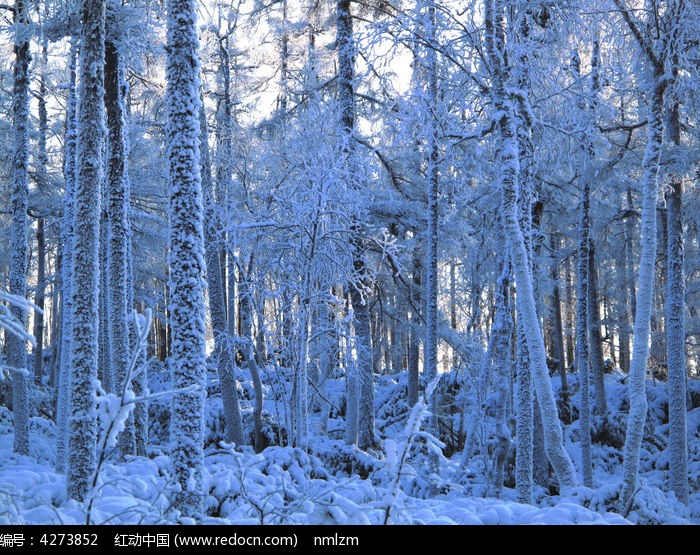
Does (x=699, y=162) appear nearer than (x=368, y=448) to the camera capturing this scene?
Yes

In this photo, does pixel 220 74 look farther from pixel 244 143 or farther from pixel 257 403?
pixel 257 403

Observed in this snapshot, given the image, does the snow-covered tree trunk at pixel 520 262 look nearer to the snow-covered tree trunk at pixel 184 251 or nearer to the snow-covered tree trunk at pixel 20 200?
the snow-covered tree trunk at pixel 184 251

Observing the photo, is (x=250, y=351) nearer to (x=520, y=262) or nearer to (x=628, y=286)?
(x=520, y=262)

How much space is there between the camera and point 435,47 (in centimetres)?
796

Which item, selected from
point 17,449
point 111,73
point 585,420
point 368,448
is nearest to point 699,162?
point 585,420

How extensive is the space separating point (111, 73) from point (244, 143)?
5.40 metres

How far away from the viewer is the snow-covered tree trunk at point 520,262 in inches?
290

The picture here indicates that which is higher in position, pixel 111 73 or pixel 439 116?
pixel 111 73

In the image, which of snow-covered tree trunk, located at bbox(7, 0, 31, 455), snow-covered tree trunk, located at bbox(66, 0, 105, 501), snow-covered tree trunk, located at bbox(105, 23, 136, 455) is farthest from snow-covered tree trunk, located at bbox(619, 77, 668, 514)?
snow-covered tree trunk, located at bbox(7, 0, 31, 455)

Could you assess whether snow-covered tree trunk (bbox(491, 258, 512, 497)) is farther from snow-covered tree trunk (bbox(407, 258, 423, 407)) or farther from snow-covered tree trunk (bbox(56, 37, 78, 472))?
snow-covered tree trunk (bbox(56, 37, 78, 472))

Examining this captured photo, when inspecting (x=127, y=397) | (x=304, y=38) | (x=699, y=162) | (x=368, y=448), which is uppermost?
(x=304, y=38)

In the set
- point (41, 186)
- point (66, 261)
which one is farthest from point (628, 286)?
point (41, 186)

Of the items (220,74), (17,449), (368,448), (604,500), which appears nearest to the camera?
(604,500)

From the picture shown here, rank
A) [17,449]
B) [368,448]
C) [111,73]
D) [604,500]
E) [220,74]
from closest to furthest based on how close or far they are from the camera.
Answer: [604,500], [111,73], [17,449], [368,448], [220,74]
